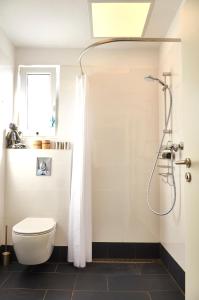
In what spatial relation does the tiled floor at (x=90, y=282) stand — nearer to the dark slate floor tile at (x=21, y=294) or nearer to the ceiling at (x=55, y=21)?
the dark slate floor tile at (x=21, y=294)

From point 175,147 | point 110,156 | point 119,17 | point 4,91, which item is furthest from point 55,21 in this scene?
point 175,147

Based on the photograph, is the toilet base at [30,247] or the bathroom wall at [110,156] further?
the bathroom wall at [110,156]

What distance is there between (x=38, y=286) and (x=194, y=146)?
1.79 meters

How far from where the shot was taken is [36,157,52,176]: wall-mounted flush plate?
2648 millimetres

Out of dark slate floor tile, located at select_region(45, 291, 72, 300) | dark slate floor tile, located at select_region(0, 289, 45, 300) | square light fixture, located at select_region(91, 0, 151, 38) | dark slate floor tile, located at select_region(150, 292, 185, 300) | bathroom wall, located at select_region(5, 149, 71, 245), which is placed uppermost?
square light fixture, located at select_region(91, 0, 151, 38)

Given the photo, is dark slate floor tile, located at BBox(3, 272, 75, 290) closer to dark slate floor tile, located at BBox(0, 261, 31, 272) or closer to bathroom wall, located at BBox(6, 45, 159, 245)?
dark slate floor tile, located at BBox(0, 261, 31, 272)

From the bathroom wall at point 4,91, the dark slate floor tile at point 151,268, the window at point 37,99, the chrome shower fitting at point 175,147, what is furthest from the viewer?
the window at point 37,99

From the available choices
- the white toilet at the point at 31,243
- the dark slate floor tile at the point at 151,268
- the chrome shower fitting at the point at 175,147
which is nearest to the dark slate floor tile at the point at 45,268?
the white toilet at the point at 31,243

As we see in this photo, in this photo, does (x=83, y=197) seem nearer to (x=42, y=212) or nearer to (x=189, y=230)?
(x=42, y=212)

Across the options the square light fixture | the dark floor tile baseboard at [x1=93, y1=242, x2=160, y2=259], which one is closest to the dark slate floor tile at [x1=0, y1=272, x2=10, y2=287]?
the dark floor tile baseboard at [x1=93, y1=242, x2=160, y2=259]

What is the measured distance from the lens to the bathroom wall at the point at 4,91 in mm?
2484

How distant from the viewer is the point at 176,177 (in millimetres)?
2176

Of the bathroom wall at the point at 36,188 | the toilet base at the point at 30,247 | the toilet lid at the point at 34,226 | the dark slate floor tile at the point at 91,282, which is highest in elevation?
the bathroom wall at the point at 36,188

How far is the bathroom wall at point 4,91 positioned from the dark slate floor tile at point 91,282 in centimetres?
95
